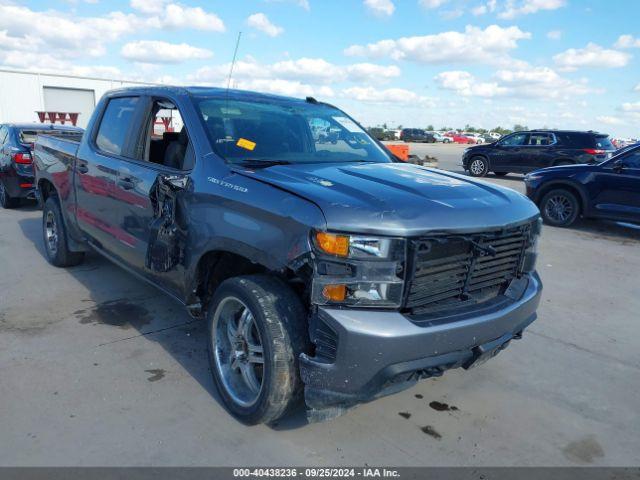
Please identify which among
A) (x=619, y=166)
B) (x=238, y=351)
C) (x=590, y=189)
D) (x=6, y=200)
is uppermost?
(x=619, y=166)

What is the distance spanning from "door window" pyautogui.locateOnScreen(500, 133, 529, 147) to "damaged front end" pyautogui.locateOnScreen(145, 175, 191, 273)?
1596 cm

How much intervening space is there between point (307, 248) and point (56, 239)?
4430 mm

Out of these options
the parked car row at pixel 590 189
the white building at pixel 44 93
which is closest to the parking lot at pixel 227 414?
the parked car row at pixel 590 189

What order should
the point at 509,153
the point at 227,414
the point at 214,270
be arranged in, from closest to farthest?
1. the point at 227,414
2. the point at 214,270
3. the point at 509,153

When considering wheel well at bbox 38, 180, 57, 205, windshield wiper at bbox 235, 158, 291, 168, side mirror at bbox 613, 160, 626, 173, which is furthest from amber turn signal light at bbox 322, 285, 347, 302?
side mirror at bbox 613, 160, 626, 173

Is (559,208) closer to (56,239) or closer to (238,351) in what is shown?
(238,351)

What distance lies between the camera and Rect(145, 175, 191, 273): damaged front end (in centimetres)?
339

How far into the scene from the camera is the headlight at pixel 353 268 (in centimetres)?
242

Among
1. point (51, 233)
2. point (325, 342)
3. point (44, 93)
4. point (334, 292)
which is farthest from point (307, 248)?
point (44, 93)

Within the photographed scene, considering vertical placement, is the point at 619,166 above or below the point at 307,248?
above

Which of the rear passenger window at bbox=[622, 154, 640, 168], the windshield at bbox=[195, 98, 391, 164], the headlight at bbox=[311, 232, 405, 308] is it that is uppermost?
the windshield at bbox=[195, 98, 391, 164]

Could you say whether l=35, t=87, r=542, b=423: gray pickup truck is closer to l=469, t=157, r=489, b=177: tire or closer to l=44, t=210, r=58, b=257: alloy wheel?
l=44, t=210, r=58, b=257: alloy wheel

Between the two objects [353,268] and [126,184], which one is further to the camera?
[126,184]

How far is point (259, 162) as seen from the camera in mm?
3314
